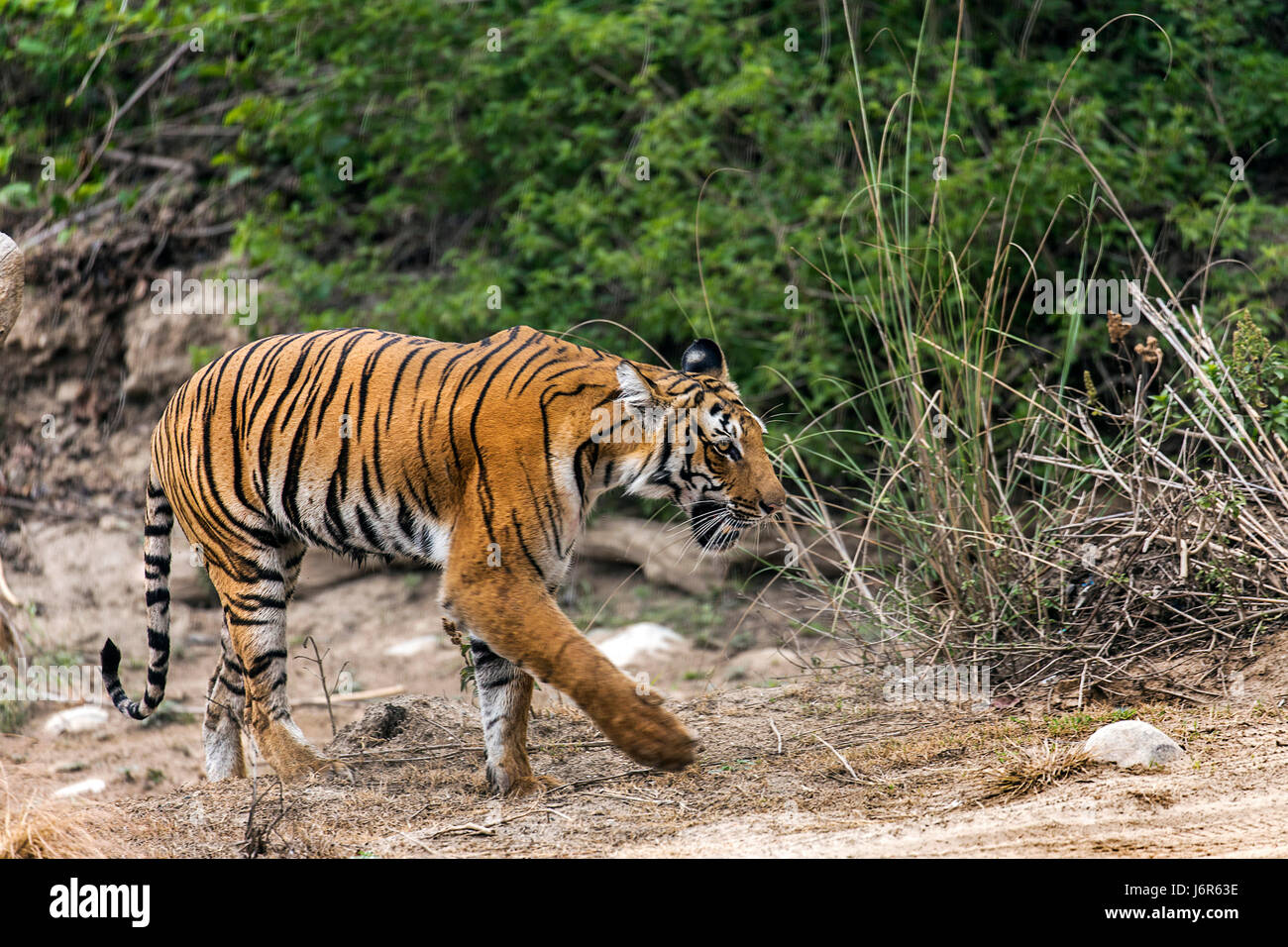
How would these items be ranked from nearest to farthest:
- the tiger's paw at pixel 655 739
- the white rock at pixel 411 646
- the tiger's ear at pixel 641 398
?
the tiger's paw at pixel 655 739 → the tiger's ear at pixel 641 398 → the white rock at pixel 411 646

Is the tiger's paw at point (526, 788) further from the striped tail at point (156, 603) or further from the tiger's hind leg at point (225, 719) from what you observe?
the striped tail at point (156, 603)

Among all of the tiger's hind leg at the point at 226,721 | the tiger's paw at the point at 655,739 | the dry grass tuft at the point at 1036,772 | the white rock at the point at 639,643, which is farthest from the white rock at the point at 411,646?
the dry grass tuft at the point at 1036,772

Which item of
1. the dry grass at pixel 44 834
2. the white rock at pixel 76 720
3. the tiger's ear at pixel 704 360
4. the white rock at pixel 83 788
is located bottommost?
the white rock at pixel 83 788

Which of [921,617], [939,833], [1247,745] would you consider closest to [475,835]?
[939,833]

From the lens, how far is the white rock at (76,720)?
24.3ft

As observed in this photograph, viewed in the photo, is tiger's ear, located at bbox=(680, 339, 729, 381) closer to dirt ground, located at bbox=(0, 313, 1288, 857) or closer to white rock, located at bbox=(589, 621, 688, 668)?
dirt ground, located at bbox=(0, 313, 1288, 857)

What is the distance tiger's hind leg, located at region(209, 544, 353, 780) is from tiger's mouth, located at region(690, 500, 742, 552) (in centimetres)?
167

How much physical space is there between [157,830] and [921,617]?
3016 millimetres

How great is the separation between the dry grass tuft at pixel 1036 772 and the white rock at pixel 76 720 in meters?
5.52

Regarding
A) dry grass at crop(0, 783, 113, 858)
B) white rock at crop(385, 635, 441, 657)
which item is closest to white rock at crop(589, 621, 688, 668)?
white rock at crop(385, 635, 441, 657)

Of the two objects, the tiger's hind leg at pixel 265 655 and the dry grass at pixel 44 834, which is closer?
the dry grass at pixel 44 834

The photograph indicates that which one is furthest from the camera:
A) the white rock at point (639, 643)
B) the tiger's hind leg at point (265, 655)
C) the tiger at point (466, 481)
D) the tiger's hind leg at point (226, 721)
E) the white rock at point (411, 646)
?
the white rock at point (411, 646)

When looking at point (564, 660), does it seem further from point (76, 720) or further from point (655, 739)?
point (76, 720)

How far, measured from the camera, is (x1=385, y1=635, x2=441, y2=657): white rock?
8.11m
